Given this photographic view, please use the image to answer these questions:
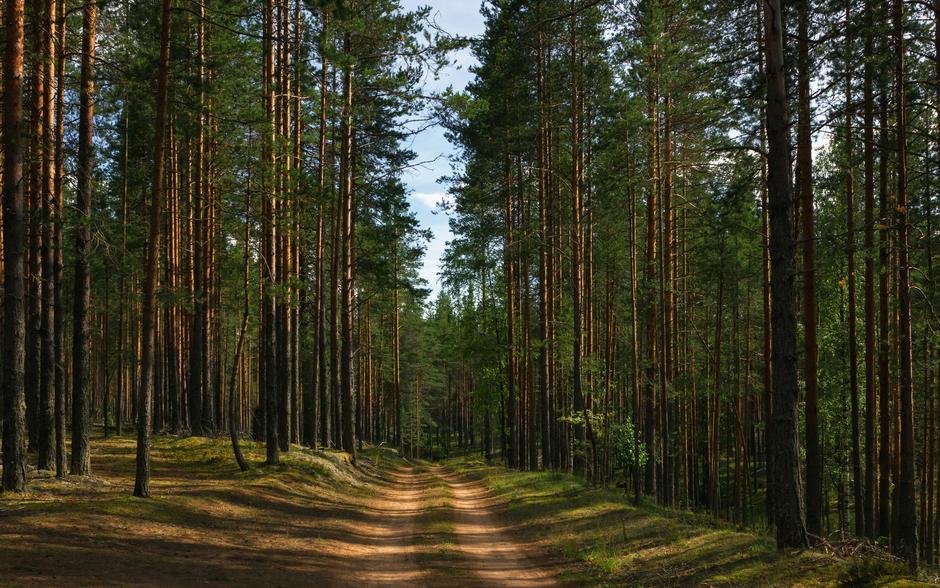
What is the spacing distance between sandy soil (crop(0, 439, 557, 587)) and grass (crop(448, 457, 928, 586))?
2.87ft

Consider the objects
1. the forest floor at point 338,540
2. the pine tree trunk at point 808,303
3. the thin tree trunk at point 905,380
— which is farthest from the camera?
the thin tree trunk at point 905,380

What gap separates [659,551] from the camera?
11.2 metres

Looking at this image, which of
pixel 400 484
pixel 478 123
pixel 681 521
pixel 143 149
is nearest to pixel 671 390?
pixel 681 521

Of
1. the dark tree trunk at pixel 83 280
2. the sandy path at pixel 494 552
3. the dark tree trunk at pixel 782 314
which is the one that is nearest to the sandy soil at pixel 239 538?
the sandy path at pixel 494 552

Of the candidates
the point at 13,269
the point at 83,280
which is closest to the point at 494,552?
the point at 13,269

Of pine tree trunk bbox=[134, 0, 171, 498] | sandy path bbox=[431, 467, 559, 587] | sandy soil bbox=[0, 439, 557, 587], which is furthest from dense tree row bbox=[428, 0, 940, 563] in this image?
pine tree trunk bbox=[134, 0, 171, 498]

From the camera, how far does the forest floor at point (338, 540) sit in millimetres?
8445

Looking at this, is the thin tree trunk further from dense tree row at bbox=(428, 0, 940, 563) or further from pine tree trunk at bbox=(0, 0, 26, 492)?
pine tree trunk at bbox=(0, 0, 26, 492)

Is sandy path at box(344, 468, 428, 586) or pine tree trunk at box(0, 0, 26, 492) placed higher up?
pine tree trunk at box(0, 0, 26, 492)

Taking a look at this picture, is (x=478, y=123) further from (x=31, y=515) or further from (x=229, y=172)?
(x=31, y=515)

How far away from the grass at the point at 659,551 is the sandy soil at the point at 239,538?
0.88 m

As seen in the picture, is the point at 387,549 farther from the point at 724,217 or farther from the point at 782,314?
the point at 724,217

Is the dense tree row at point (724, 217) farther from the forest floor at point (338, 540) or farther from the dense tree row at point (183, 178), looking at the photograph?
the dense tree row at point (183, 178)

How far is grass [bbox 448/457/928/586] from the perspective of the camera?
7918 millimetres
